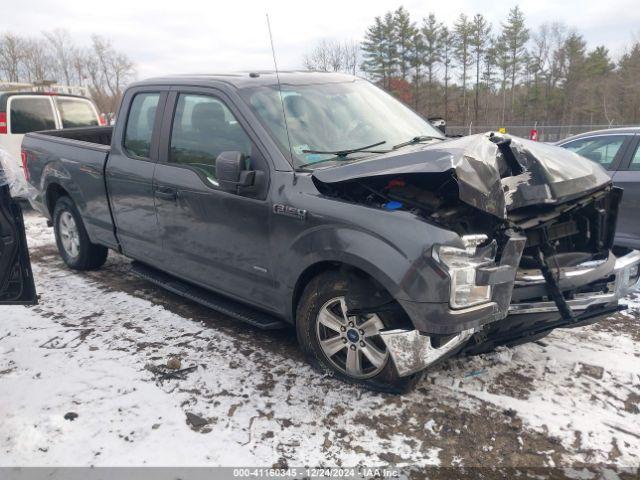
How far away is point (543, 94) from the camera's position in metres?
52.2

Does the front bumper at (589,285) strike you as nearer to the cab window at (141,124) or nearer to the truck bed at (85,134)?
the cab window at (141,124)

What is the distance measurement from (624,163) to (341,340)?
447cm

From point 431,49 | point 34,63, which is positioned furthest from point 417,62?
point 34,63

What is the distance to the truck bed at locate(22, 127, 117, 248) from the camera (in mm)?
5062

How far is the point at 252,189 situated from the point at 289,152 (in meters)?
0.35

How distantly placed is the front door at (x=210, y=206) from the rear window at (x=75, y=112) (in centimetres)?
694

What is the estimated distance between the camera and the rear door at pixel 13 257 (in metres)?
3.19

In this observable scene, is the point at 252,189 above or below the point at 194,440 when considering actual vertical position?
above

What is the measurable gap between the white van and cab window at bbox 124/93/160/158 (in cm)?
561

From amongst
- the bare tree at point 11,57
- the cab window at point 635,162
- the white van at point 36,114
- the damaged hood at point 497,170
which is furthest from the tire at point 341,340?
the bare tree at point 11,57

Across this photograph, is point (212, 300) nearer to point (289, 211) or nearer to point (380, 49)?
point (289, 211)

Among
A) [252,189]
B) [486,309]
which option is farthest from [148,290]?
[486,309]

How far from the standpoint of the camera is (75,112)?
10.4 metres

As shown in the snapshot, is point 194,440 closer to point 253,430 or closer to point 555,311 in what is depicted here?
point 253,430
